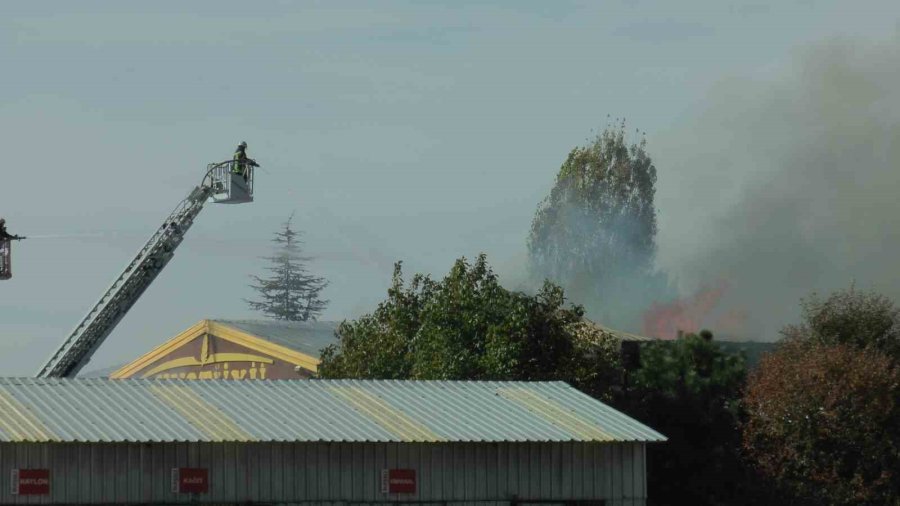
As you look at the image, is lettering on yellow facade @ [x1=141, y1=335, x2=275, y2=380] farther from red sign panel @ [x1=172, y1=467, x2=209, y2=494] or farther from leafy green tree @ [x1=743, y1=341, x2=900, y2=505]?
red sign panel @ [x1=172, y1=467, x2=209, y2=494]

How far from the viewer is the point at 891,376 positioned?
45.9m

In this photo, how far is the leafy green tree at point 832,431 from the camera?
147 feet

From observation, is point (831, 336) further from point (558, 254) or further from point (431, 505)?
point (558, 254)

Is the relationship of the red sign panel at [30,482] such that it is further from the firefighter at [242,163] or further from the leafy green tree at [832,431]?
the leafy green tree at [832,431]

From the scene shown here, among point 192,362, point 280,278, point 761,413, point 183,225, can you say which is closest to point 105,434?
point 183,225

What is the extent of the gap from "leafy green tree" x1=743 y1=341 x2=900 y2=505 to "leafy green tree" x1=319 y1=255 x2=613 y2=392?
638 cm

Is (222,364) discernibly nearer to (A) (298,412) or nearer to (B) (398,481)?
(A) (298,412)

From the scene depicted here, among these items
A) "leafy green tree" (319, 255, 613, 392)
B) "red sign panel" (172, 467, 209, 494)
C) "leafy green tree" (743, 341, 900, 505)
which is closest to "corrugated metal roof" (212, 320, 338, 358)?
"leafy green tree" (319, 255, 613, 392)

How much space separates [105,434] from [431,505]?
8.09 m

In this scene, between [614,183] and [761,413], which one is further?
[614,183]

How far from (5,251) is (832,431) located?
Result: 24234mm

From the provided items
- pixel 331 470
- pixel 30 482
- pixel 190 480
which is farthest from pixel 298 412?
pixel 30 482

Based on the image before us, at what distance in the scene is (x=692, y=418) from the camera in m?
47.6

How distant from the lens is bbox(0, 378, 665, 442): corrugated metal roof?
33.8 meters
